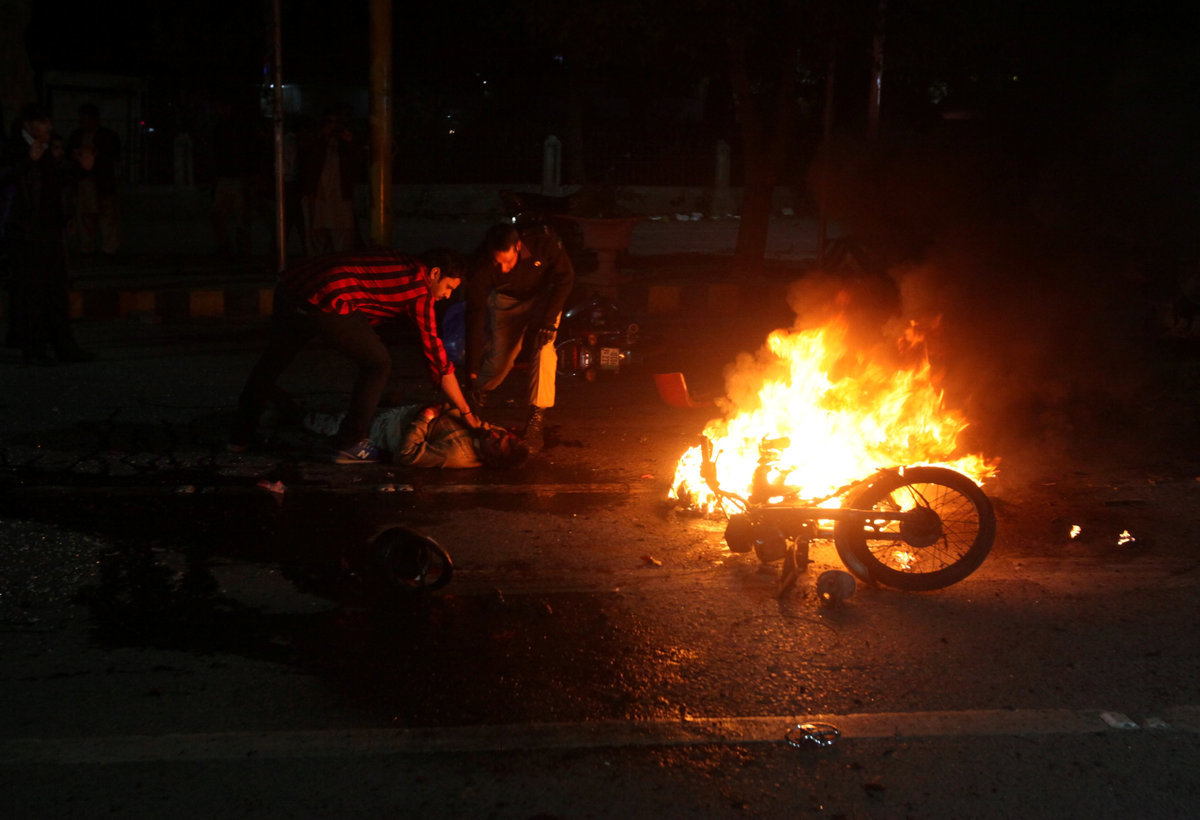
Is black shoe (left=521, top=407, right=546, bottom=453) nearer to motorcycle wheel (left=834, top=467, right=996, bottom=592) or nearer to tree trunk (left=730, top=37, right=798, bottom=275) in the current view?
motorcycle wheel (left=834, top=467, right=996, bottom=592)

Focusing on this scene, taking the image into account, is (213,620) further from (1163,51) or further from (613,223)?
(1163,51)

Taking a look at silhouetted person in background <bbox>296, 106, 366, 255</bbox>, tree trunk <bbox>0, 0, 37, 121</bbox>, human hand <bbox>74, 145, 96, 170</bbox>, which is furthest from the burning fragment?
tree trunk <bbox>0, 0, 37, 121</bbox>

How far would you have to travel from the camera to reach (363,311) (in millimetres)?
7133

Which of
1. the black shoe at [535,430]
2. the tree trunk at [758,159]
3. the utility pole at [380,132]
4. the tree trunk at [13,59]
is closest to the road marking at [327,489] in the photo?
Answer: the black shoe at [535,430]

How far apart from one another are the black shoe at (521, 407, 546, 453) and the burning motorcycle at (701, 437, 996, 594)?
2661 millimetres

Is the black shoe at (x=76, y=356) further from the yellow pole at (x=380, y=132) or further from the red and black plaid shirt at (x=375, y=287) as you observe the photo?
the red and black plaid shirt at (x=375, y=287)

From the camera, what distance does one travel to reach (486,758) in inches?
152

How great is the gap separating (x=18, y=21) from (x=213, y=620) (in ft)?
48.2

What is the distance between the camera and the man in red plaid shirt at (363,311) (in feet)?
22.8

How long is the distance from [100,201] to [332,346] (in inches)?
451

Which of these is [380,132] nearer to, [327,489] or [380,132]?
[380,132]

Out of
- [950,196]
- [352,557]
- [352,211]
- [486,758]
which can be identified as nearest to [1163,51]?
[950,196]

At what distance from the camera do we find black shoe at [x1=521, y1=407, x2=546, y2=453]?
8020mm

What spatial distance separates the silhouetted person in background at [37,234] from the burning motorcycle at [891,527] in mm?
6728
